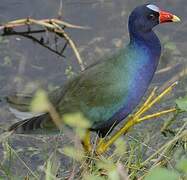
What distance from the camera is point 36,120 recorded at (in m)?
3.18

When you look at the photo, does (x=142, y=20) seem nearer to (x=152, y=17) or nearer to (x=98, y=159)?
(x=152, y=17)

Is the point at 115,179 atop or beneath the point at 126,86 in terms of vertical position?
atop

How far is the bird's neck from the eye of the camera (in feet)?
10.7

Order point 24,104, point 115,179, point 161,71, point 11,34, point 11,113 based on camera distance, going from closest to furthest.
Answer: point 115,179 < point 24,104 < point 11,113 < point 161,71 < point 11,34

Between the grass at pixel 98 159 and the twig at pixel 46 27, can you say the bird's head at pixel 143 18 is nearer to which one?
the grass at pixel 98 159

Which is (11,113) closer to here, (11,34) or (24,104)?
(24,104)

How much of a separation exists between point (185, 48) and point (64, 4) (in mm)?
913

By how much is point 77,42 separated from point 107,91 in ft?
3.89

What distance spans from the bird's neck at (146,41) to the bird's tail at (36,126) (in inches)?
22.9

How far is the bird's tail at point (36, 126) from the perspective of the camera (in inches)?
125

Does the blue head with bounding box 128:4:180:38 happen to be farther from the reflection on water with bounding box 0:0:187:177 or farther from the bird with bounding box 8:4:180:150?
the reflection on water with bounding box 0:0:187:177

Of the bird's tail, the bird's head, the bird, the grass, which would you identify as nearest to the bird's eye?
the bird's head

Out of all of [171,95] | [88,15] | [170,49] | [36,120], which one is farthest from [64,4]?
[36,120]

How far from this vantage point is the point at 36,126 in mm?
3170
